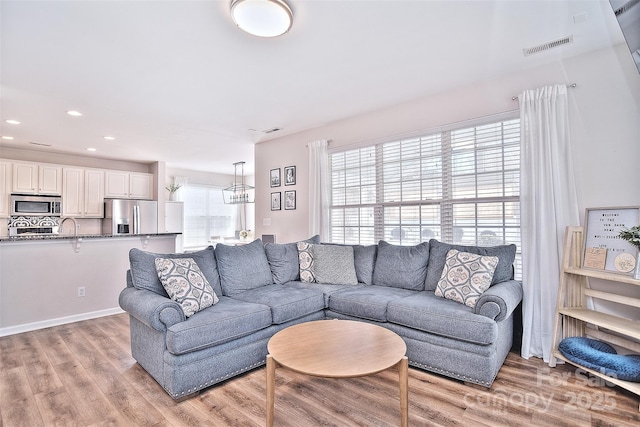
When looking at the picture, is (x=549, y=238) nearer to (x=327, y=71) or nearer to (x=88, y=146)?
(x=327, y=71)

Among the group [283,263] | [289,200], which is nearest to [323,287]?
[283,263]

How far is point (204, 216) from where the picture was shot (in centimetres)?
839

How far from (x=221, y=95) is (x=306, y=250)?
6.52ft

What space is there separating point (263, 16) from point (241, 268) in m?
2.22

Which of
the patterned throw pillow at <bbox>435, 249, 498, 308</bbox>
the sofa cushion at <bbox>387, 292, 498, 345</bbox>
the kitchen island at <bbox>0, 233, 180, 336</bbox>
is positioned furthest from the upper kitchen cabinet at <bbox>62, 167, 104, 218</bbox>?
the patterned throw pillow at <bbox>435, 249, 498, 308</bbox>

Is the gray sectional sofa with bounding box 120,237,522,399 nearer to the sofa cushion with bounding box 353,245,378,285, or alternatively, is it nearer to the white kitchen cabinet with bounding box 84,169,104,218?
the sofa cushion with bounding box 353,245,378,285

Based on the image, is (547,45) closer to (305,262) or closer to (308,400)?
(305,262)

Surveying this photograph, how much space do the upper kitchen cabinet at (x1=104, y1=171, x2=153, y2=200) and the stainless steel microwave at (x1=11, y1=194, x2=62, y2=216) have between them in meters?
0.85

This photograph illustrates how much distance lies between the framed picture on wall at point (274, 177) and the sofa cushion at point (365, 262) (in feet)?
6.94

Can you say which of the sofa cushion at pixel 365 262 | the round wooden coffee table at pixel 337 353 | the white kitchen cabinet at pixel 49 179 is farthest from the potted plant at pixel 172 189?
the round wooden coffee table at pixel 337 353

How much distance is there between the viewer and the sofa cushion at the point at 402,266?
3244mm

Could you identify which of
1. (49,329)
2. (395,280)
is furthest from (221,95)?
(49,329)

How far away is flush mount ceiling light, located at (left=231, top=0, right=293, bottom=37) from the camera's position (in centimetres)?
193

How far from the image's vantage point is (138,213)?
6602mm
